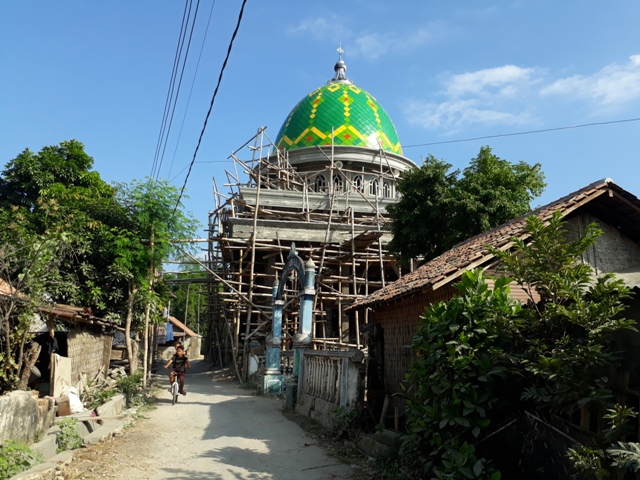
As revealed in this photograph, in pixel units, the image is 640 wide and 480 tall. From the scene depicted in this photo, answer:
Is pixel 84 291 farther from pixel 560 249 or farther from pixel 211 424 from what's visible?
pixel 560 249

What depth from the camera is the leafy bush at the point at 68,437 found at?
7.35 metres

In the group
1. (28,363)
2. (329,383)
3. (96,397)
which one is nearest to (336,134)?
(96,397)

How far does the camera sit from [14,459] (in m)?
5.75

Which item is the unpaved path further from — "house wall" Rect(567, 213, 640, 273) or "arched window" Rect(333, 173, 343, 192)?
"arched window" Rect(333, 173, 343, 192)

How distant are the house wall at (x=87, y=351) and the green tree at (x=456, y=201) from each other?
28.3 ft

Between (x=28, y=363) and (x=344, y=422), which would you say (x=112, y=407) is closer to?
(x=28, y=363)

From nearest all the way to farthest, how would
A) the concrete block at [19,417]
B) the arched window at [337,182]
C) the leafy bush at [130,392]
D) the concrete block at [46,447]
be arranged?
the concrete block at [19,417] → the concrete block at [46,447] → the leafy bush at [130,392] → the arched window at [337,182]

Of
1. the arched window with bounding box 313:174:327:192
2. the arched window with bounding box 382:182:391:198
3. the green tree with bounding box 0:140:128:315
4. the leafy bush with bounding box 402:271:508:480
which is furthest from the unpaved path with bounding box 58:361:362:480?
the arched window with bounding box 382:182:391:198

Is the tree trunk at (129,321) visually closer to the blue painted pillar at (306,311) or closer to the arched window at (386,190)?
the blue painted pillar at (306,311)

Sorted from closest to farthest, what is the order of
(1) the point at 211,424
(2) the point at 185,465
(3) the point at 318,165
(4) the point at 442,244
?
(2) the point at 185,465
(1) the point at 211,424
(4) the point at 442,244
(3) the point at 318,165

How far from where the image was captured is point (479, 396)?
4840 mm

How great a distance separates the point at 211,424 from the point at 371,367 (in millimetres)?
3329

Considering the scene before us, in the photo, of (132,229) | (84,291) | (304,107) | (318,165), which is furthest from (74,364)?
(304,107)

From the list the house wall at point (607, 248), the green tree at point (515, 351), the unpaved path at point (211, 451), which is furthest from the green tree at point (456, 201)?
the green tree at point (515, 351)
